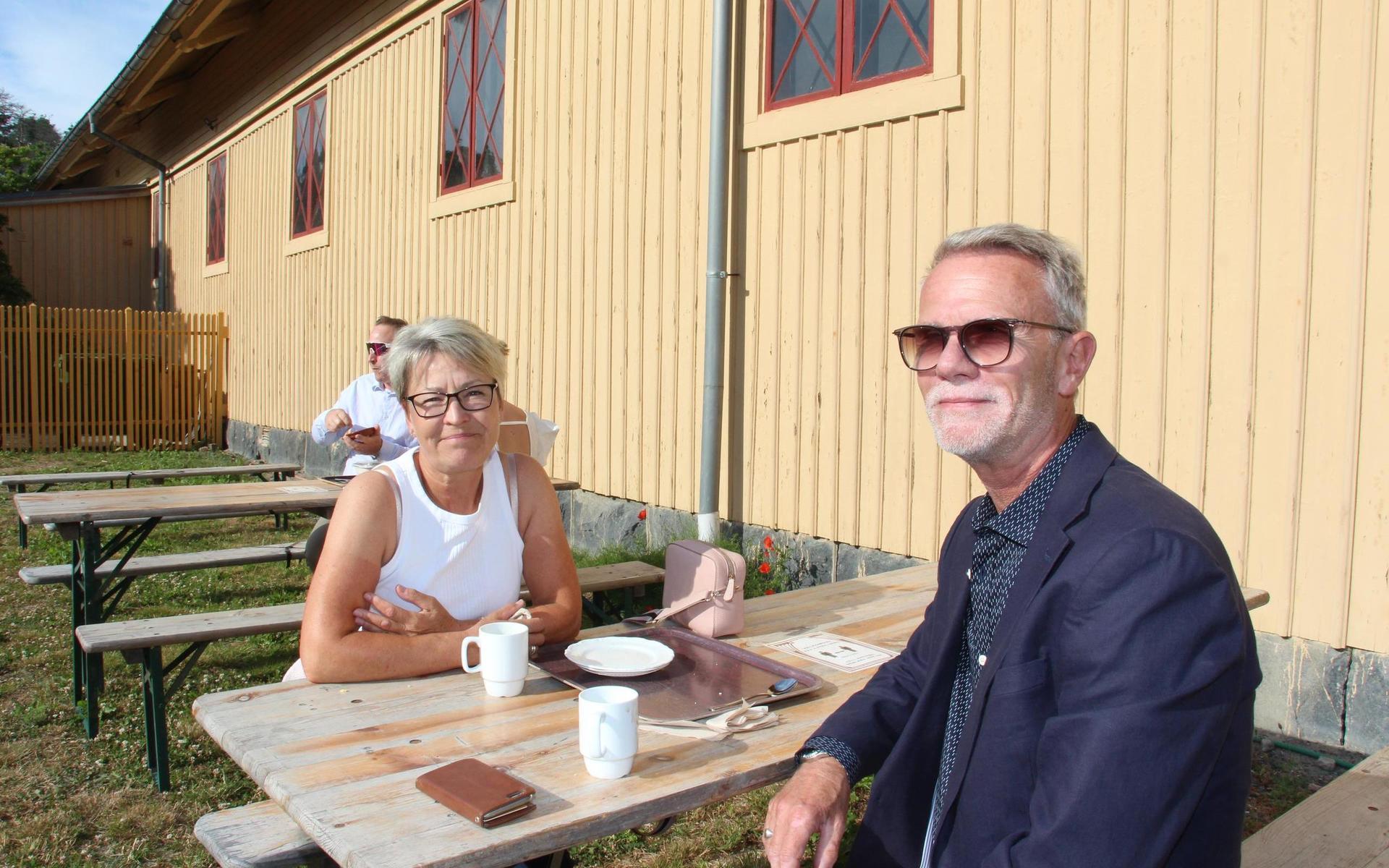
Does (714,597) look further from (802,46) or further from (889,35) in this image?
(802,46)

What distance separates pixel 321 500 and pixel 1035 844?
4.41m

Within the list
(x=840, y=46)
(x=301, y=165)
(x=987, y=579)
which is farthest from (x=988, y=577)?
(x=301, y=165)

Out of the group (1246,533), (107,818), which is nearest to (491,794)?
(107,818)

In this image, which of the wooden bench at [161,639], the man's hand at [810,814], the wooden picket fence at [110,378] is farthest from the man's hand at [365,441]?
the wooden picket fence at [110,378]

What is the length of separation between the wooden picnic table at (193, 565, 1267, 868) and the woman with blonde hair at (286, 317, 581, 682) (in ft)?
0.36

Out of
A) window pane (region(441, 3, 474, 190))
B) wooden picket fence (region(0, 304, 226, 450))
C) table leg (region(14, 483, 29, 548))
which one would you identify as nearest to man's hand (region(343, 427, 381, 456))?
window pane (region(441, 3, 474, 190))

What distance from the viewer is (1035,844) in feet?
4.31

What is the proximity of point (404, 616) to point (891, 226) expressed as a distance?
3.18 metres

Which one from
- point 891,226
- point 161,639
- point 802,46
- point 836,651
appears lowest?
point 161,639

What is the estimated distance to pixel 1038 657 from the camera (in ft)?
4.67

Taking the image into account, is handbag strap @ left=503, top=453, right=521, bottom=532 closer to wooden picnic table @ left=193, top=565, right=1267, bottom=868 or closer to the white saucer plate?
the white saucer plate

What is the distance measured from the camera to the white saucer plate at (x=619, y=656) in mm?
2098

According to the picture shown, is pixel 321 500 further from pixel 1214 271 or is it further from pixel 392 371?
pixel 1214 271

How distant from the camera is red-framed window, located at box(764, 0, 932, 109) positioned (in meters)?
4.63
